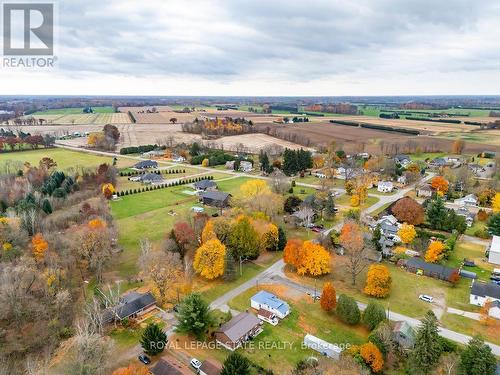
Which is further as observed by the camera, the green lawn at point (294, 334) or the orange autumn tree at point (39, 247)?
the orange autumn tree at point (39, 247)

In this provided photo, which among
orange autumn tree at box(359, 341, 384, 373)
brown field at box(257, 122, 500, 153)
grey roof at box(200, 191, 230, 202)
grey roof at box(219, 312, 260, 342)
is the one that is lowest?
grey roof at box(219, 312, 260, 342)

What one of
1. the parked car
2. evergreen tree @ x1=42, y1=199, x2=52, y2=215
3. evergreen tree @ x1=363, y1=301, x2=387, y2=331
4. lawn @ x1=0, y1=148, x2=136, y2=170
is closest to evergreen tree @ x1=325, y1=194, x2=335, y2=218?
evergreen tree @ x1=363, y1=301, x2=387, y2=331

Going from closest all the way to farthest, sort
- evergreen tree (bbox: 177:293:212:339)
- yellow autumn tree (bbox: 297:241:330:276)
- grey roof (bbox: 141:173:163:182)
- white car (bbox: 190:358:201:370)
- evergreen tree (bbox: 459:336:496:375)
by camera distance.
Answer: evergreen tree (bbox: 459:336:496:375) → white car (bbox: 190:358:201:370) → evergreen tree (bbox: 177:293:212:339) → yellow autumn tree (bbox: 297:241:330:276) → grey roof (bbox: 141:173:163:182)

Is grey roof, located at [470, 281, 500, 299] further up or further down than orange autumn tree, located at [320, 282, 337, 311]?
further up

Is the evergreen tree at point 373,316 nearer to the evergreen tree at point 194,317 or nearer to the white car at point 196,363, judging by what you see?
the evergreen tree at point 194,317

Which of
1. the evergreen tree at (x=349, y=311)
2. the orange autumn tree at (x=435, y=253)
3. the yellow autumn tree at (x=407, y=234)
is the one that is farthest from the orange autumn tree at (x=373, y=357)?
the yellow autumn tree at (x=407, y=234)

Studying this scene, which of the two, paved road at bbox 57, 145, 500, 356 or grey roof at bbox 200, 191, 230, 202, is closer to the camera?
paved road at bbox 57, 145, 500, 356

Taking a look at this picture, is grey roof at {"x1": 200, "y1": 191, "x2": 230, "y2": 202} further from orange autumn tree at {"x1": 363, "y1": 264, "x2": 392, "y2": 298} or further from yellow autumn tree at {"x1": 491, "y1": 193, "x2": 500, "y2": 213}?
yellow autumn tree at {"x1": 491, "y1": 193, "x2": 500, "y2": 213}
